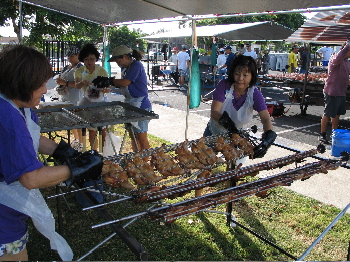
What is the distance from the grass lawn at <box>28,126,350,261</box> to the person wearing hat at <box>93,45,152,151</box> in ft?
5.21

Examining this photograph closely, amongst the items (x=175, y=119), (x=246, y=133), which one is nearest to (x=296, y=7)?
(x=246, y=133)

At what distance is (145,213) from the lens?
1843 mm

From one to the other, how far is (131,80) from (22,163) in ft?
12.1

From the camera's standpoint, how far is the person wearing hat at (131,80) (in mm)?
5211

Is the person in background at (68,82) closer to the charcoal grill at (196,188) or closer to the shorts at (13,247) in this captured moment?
the charcoal grill at (196,188)

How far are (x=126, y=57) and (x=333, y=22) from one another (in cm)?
722

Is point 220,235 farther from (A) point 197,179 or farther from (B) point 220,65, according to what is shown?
(B) point 220,65

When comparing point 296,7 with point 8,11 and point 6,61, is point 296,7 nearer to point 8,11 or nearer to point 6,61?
point 6,61

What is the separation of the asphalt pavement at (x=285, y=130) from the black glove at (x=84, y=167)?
8.07ft

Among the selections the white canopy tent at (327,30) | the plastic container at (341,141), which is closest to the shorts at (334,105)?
the plastic container at (341,141)

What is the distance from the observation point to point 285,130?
8680 mm

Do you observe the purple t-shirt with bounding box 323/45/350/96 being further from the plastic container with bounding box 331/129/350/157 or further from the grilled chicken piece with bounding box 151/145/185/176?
the grilled chicken piece with bounding box 151/145/185/176

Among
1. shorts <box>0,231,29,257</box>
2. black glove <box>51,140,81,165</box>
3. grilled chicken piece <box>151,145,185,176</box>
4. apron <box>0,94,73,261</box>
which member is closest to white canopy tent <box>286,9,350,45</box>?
grilled chicken piece <box>151,145,185,176</box>

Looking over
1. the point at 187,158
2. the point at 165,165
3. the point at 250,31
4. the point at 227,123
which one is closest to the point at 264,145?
the point at 227,123
